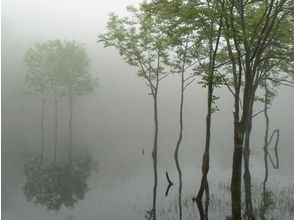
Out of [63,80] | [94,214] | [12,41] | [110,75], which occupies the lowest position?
[94,214]

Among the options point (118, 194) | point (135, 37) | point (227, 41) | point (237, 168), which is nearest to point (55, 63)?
point (135, 37)

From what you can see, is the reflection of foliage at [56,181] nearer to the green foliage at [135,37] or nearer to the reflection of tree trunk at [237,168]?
the reflection of tree trunk at [237,168]

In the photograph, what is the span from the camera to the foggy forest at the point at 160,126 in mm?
19922

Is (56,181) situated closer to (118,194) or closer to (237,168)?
(118,194)

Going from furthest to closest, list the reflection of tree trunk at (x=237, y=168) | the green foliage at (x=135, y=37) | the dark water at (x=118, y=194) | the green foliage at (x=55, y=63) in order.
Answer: the green foliage at (x=55, y=63) < the green foliage at (x=135, y=37) < the dark water at (x=118, y=194) < the reflection of tree trunk at (x=237, y=168)

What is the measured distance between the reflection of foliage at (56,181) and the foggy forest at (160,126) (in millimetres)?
109

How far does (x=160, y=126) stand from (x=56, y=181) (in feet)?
187

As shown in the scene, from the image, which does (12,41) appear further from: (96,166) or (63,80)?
(96,166)

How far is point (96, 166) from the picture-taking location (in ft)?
124

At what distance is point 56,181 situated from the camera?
29.5 metres

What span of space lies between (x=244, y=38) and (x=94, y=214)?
12689mm

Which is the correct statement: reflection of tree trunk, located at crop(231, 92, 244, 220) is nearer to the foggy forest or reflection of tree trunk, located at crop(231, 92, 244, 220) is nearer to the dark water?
the foggy forest

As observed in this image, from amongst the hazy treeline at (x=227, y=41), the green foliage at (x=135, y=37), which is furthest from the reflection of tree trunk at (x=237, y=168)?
the green foliage at (x=135, y=37)

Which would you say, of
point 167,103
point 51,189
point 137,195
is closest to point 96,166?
point 51,189
